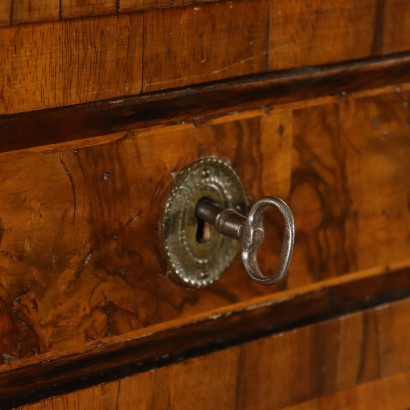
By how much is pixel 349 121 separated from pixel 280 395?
243 millimetres

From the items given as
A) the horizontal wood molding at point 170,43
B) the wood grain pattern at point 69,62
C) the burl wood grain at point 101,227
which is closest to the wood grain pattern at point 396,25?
the horizontal wood molding at point 170,43

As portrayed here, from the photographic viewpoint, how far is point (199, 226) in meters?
0.86

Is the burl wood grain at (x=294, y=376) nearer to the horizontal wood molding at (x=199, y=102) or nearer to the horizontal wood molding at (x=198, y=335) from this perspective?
the horizontal wood molding at (x=198, y=335)

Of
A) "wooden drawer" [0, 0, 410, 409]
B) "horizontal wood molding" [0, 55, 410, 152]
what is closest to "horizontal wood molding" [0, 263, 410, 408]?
"wooden drawer" [0, 0, 410, 409]

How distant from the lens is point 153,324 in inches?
33.4

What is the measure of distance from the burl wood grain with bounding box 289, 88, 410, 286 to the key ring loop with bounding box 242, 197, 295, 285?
0.33 ft

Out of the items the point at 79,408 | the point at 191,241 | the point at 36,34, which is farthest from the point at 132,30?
the point at 79,408

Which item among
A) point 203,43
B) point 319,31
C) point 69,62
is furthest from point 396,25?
point 69,62

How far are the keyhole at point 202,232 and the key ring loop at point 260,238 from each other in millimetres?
64

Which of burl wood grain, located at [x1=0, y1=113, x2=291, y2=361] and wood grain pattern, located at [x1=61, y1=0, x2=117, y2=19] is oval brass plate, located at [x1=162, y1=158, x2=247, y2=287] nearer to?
burl wood grain, located at [x1=0, y1=113, x2=291, y2=361]

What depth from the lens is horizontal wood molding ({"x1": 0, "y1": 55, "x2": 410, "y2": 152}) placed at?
29.5 inches

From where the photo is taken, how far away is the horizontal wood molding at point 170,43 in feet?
2.39

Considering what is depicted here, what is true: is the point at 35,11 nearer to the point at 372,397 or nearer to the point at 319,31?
the point at 319,31

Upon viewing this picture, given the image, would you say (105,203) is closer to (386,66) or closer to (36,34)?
(36,34)
